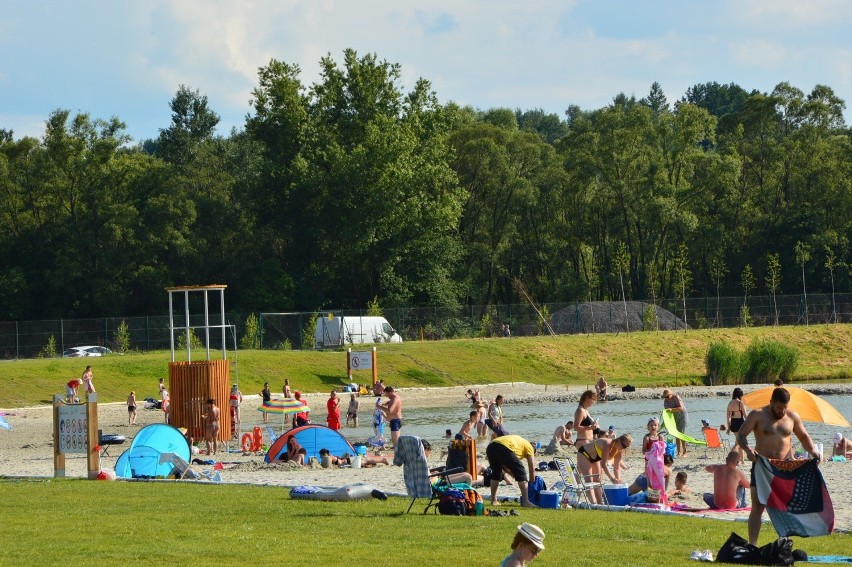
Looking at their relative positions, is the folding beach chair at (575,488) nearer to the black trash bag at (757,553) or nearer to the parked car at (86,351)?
the black trash bag at (757,553)

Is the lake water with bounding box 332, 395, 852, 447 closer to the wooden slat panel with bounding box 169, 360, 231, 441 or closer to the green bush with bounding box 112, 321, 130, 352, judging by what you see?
the wooden slat panel with bounding box 169, 360, 231, 441

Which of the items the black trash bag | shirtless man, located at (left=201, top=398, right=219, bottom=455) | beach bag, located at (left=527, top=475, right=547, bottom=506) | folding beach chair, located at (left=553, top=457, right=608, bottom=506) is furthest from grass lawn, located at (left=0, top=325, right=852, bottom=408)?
the black trash bag

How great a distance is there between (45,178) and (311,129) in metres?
15.5

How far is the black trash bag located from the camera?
10844mm

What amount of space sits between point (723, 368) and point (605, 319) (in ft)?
55.5

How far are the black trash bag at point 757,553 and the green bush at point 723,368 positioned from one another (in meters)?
44.8

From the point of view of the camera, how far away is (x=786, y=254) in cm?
7781

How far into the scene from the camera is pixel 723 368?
55.0m

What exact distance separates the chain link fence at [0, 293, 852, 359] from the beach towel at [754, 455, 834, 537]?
1901 inches

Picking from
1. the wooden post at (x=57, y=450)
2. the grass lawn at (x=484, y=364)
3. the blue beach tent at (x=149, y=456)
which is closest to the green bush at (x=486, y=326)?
the grass lawn at (x=484, y=364)

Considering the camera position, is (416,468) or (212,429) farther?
(212,429)

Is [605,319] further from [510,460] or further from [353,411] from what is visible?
[510,460]

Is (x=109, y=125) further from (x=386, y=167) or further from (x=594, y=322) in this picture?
(x=594, y=322)

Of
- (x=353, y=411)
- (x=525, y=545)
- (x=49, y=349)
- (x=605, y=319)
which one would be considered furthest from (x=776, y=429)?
(x=605, y=319)
